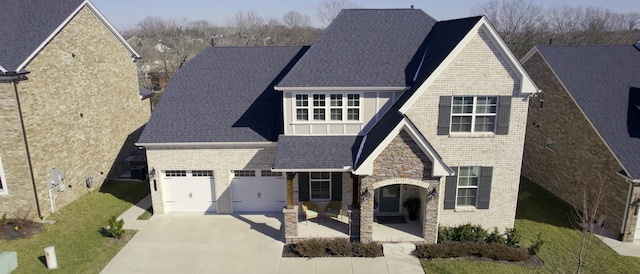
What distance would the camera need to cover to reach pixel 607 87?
65.3 feet

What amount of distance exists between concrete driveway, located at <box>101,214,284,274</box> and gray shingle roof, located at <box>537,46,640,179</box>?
15.1 metres

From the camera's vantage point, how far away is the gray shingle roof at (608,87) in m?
17.7

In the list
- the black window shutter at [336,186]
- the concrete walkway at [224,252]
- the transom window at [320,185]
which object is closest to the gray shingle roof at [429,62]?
the black window shutter at [336,186]

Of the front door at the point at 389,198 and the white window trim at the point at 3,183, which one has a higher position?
the white window trim at the point at 3,183

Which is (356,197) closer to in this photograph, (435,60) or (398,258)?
(398,258)

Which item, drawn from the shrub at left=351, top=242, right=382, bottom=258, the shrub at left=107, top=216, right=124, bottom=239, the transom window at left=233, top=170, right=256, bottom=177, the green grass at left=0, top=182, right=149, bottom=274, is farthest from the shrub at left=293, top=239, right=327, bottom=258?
the shrub at left=107, top=216, right=124, bottom=239

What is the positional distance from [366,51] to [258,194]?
8.51 m

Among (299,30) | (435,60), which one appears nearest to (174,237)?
(435,60)

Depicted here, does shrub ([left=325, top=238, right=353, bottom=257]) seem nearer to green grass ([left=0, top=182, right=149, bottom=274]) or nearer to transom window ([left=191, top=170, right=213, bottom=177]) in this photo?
transom window ([left=191, top=170, right=213, bottom=177])

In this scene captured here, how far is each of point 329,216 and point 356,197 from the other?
229 centimetres

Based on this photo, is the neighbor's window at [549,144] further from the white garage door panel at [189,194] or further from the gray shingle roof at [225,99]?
the white garage door panel at [189,194]

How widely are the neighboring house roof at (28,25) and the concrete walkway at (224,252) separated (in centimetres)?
846

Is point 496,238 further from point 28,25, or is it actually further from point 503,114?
point 28,25

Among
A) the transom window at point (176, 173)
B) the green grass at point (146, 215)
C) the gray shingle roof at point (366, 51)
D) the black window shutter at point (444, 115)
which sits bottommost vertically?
the green grass at point (146, 215)
